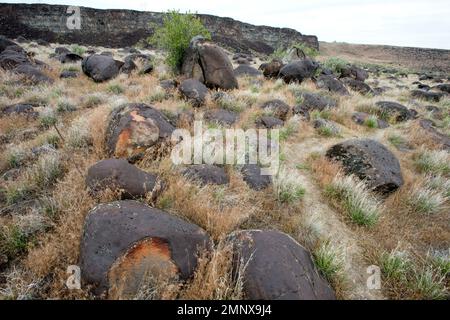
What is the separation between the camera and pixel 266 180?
530 centimetres

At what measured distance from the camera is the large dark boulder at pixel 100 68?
12078mm

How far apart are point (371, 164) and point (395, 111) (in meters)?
6.31

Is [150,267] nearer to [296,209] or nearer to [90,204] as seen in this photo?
[90,204]

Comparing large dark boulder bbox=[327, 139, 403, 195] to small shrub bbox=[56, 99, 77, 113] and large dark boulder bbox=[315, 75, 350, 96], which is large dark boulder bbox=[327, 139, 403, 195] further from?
large dark boulder bbox=[315, 75, 350, 96]

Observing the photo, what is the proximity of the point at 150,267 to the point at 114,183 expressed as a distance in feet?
4.46

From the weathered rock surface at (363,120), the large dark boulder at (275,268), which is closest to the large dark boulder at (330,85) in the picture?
the weathered rock surface at (363,120)

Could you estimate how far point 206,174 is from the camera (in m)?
4.95

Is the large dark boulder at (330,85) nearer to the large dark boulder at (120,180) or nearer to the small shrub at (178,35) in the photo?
the small shrub at (178,35)

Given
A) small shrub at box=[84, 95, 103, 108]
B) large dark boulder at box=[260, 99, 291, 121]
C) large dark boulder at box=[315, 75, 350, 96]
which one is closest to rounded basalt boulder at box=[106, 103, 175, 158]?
small shrub at box=[84, 95, 103, 108]

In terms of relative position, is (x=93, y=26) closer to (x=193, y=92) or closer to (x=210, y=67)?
(x=210, y=67)

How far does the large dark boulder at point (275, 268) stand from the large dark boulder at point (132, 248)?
0.45 meters

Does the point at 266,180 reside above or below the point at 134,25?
below

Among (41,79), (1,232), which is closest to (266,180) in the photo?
(1,232)

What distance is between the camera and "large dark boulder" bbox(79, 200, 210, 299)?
2809mm
